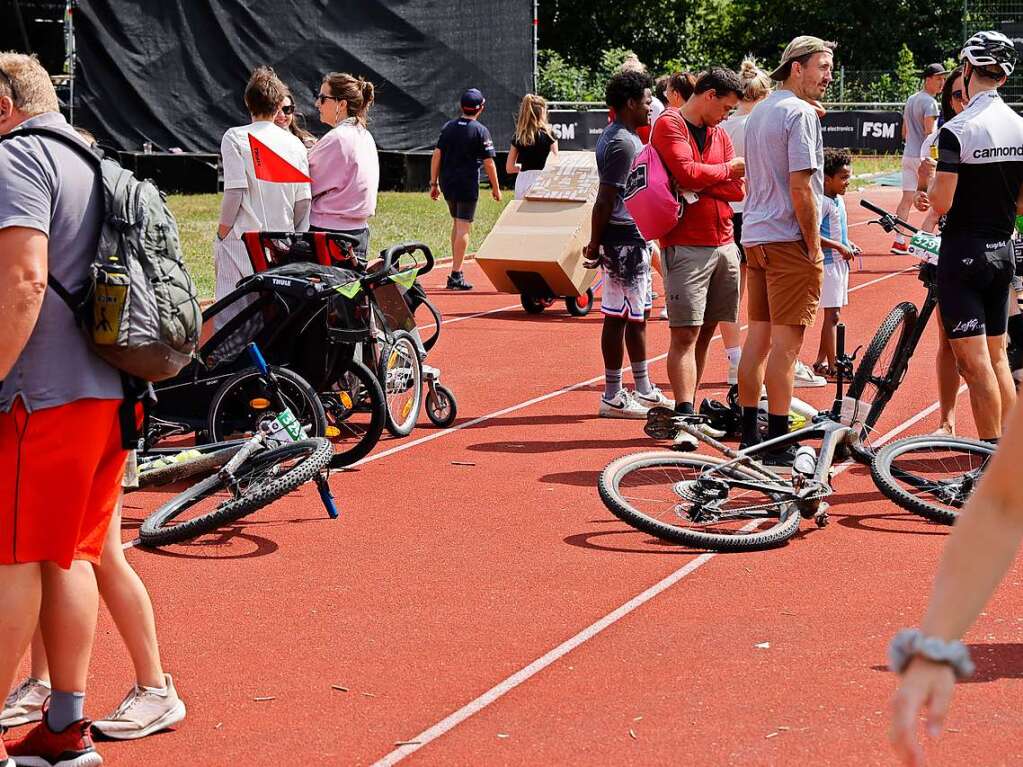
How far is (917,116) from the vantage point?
18.2 metres

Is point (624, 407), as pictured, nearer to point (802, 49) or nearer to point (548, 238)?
point (802, 49)

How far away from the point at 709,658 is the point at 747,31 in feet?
172

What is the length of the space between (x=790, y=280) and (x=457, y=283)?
8.30 meters

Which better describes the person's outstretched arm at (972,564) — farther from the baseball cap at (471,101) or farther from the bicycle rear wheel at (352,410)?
the baseball cap at (471,101)

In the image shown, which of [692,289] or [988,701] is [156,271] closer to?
[988,701]

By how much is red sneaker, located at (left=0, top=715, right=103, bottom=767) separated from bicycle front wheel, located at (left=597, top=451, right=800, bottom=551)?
2.72m

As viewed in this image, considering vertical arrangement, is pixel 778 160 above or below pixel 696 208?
above

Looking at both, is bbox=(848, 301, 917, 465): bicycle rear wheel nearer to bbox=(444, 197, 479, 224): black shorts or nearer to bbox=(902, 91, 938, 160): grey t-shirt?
bbox=(444, 197, 479, 224): black shorts

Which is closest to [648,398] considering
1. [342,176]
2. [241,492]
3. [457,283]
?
[342,176]

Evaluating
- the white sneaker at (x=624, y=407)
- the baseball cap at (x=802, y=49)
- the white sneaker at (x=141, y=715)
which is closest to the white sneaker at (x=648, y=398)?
the white sneaker at (x=624, y=407)

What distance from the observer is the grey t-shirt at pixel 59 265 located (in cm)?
398

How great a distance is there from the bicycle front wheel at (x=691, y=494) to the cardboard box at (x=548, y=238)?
6325mm

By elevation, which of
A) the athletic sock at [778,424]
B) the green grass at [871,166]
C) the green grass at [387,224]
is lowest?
the green grass at [871,166]

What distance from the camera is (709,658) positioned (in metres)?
5.08
